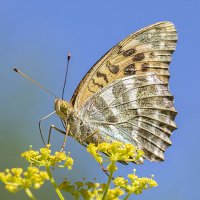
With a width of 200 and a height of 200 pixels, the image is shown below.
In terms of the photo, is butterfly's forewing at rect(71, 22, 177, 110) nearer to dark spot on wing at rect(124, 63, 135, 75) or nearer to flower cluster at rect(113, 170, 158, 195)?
dark spot on wing at rect(124, 63, 135, 75)

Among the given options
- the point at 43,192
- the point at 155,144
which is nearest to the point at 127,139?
the point at 155,144

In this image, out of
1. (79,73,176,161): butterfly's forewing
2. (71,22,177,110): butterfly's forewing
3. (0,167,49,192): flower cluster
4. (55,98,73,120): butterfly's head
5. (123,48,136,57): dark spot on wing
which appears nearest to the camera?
(0,167,49,192): flower cluster

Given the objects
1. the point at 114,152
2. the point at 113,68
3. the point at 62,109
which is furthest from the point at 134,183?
the point at 113,68

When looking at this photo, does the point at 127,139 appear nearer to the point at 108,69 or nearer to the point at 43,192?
the point at 108,69

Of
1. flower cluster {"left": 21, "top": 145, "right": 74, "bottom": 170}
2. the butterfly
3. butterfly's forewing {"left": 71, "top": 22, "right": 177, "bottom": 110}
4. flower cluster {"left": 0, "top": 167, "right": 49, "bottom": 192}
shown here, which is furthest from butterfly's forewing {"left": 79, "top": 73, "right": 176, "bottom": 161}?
flower cluster {"left": 0, "top": 167, "right": 49, "bottom": 192}

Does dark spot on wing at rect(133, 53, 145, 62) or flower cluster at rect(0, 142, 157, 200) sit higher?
dark spot on wing at rect(133, 53, 145, 62)

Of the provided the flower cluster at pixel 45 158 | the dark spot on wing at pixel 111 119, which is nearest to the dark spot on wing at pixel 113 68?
the dark spot on wing at pixel 111 119

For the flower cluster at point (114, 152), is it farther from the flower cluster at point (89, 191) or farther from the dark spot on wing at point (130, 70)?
the dark spot on wing at point (130, 70)

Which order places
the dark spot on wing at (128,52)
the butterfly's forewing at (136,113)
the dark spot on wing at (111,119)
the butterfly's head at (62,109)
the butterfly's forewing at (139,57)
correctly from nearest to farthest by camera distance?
the butterfly's head at (62,109) → the butterfly's forewing at (136,113) → the dark spot on wing at (111,119) → the butterfly's forewing at (139,57) → the dark spot on wing at (128,52)
